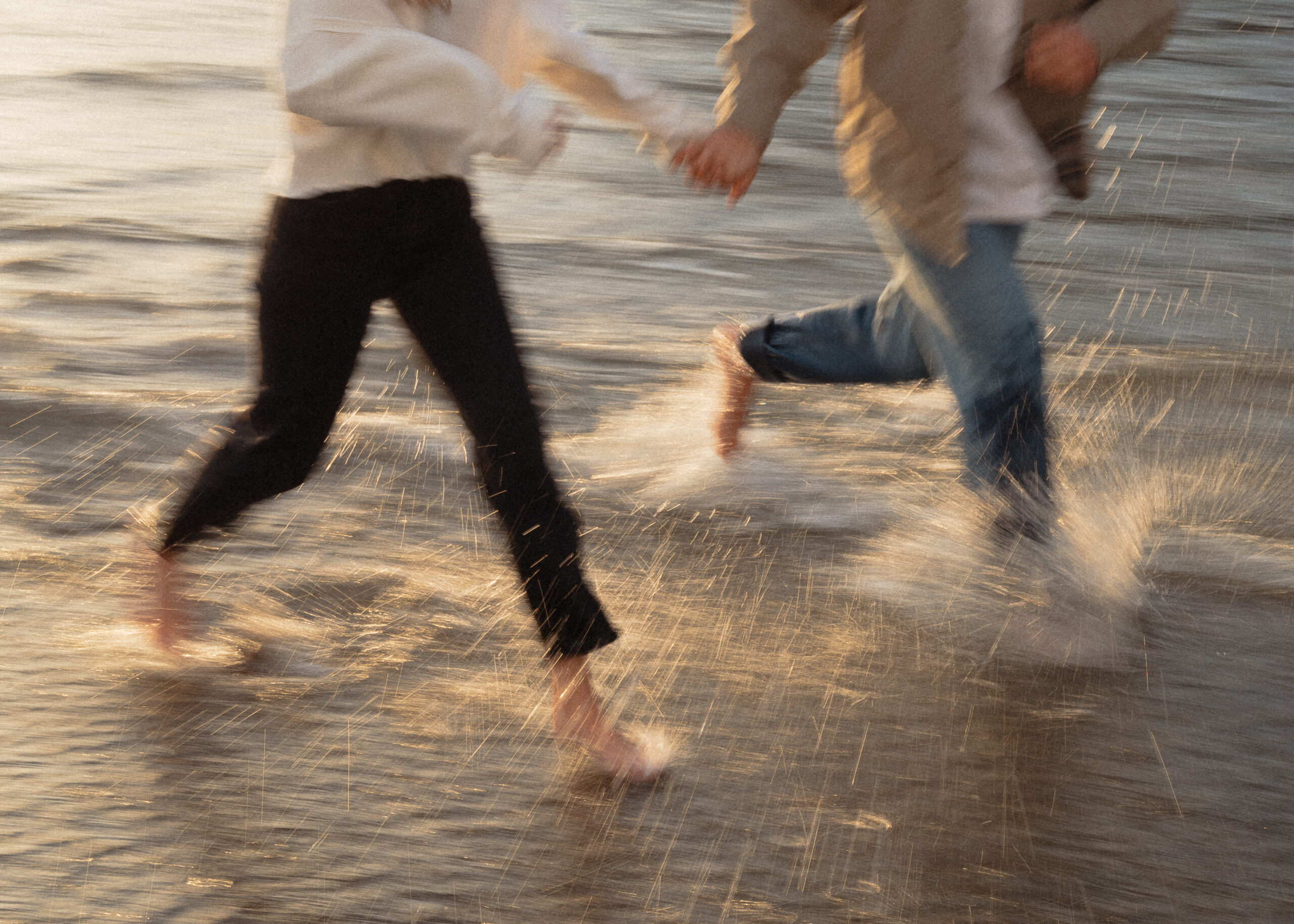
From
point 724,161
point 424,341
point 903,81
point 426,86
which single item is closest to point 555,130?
point 426,86

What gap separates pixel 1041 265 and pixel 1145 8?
3634 millimetres

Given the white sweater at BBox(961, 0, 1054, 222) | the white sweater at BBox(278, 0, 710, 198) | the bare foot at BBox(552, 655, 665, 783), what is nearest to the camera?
the white sweater at BBox(278, 0, 710, 198)

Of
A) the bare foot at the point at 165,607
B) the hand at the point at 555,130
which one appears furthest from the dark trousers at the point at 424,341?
the bare foot at the point at 165,607

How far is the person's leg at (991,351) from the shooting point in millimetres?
3025

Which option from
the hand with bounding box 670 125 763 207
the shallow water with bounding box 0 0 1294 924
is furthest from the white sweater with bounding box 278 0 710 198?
the shallow water with bounding box 0 0 1294 924

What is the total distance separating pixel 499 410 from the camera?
2.70 meters

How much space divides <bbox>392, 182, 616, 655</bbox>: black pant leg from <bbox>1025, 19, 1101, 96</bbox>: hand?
112cm

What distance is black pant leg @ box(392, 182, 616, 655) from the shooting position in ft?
8.77

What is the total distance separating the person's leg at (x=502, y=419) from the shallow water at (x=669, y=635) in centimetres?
30

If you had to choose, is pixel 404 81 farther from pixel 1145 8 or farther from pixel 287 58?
pixel 1145 8

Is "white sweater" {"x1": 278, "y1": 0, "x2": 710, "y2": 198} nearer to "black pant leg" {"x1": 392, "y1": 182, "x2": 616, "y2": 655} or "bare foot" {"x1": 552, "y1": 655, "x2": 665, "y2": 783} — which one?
Answer: "black pant leg" {"x1": 392, "y1": 182, "x2": 616, "y2": 655}

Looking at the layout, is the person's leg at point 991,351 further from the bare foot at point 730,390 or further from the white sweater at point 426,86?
the bare foot at point 730,390

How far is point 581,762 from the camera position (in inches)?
113

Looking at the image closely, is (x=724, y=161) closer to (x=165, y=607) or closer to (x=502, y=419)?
(x=502, y=419)
